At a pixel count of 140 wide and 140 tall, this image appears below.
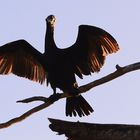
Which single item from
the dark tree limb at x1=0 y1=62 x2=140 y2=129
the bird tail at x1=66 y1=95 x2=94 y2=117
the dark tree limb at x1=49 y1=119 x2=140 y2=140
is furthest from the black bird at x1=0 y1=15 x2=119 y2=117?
the dark tree limb at x1=49 y1=119 x2=140 y2=140

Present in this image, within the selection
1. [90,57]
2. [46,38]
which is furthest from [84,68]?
[46,38]

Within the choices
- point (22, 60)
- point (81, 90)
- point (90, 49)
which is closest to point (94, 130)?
point (81, 90)

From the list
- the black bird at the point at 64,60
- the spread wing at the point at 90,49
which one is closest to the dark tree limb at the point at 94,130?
the black bird at the point at 64,60

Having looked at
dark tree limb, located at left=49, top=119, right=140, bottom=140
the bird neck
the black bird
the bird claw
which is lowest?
dark tree limb, located at left=49, top=119, right=140, bottom=140

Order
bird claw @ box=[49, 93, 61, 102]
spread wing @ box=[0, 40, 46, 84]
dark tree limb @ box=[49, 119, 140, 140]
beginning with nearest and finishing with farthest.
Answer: dark tree limb @ box=[49, 119, 140, 140], bird claw @ box=[49, 93, 61, 102], spread wing @ box=[0, 40, 46, 84]

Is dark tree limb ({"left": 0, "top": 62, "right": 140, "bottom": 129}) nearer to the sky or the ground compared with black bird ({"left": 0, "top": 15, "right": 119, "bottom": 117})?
nearer to the ground

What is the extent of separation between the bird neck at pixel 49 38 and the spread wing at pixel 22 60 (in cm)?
18

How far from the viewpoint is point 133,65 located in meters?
6.65

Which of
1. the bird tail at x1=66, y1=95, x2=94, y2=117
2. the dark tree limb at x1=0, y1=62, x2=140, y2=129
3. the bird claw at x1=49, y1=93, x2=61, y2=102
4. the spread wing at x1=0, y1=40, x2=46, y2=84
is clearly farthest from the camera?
the spread wing at x1=0, y1=40, x2=46, y2=84

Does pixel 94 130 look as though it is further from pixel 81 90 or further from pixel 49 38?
pixel 49 38

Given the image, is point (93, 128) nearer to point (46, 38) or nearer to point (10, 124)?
point (10, 124)

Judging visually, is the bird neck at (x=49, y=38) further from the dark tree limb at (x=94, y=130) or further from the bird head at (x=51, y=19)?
the dark tree limb at (x=94, y=130)

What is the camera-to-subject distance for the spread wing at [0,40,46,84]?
29.4ft

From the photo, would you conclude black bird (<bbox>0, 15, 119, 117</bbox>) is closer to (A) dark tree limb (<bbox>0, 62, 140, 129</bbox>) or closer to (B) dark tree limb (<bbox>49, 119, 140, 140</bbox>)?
(A) dark tree limb (<bbox>0, 62, 140, 129</bbox>)
